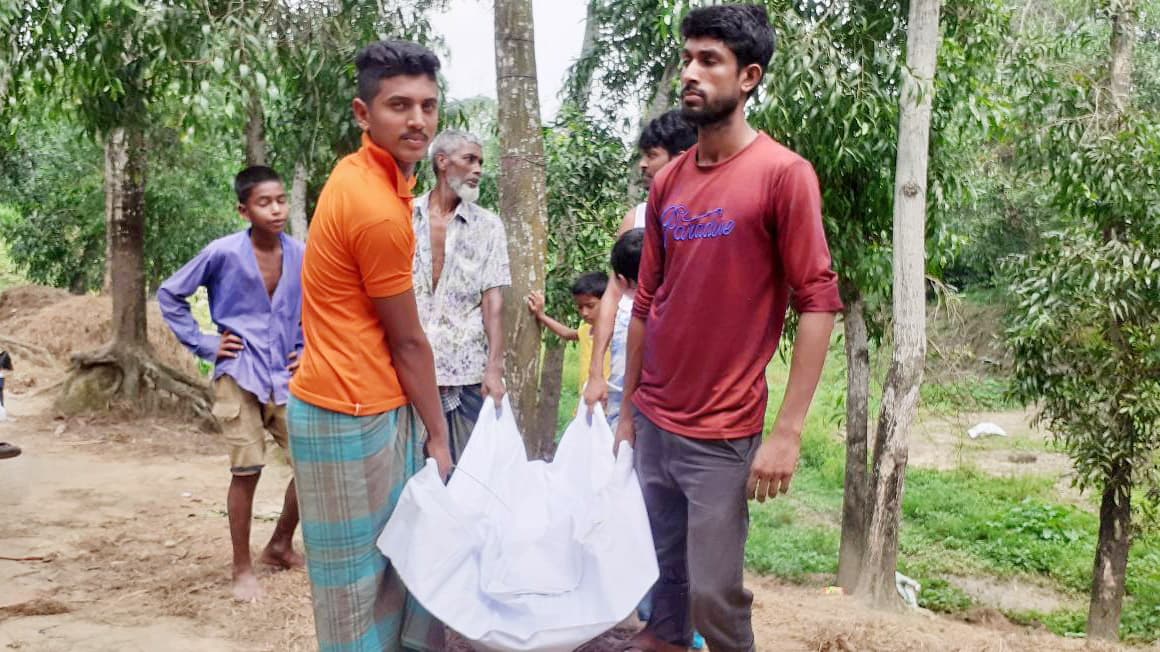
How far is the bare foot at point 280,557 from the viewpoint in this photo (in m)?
4.15

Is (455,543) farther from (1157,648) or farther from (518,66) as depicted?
(1157,648)

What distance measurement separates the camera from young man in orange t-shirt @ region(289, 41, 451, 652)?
2.38m

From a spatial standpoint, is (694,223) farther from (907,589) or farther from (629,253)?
(907,589)

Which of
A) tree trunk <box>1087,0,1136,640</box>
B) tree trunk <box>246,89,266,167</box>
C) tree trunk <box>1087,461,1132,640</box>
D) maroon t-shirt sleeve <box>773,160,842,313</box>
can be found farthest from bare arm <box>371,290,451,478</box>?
tree trunk <box>1087,461,1132,640</box>

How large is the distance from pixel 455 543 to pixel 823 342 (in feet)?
3.42

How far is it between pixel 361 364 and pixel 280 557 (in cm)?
206

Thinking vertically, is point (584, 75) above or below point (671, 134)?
above

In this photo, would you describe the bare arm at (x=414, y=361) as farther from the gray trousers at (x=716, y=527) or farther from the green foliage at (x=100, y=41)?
the green foliage at (x=100, y=41)

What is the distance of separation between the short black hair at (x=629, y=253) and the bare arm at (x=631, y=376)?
2.26ft

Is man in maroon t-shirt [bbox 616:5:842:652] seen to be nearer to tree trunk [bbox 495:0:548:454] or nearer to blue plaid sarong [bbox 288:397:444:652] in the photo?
blue plaid sarong [bbox 288:397:444:652]

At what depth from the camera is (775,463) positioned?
8.00 ft

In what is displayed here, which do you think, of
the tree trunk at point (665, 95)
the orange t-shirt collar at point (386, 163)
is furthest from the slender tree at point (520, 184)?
the tree trunk at point (665, 95)

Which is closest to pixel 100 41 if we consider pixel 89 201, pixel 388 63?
pixel 388 63

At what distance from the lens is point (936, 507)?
35.5 feet
